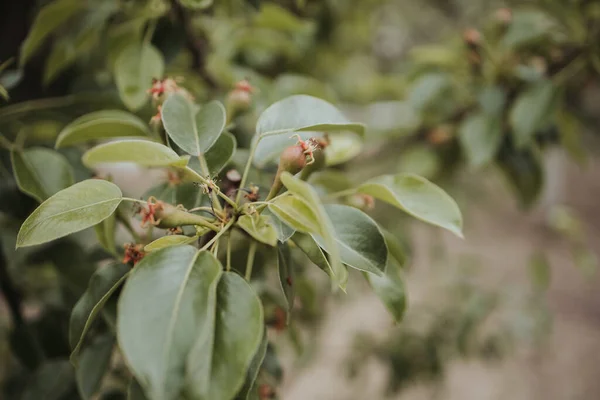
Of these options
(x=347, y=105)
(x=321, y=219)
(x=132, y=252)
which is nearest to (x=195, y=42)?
Result: (x=132, y=252)

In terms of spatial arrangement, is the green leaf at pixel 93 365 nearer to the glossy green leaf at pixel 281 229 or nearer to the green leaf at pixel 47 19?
the glossy green leaf at pixel 281 229

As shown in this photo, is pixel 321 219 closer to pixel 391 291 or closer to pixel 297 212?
pixel 297 212

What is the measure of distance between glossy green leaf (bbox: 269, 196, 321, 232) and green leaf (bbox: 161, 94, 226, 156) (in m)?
0.11

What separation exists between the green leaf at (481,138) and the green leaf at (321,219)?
55 cm

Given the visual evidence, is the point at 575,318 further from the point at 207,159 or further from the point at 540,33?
the point at 207,159

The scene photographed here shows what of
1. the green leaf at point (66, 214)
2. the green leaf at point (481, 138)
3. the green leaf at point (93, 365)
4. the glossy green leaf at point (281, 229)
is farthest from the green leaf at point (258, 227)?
the green leaf at point (481, 138)

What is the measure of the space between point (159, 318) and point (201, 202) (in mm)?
183

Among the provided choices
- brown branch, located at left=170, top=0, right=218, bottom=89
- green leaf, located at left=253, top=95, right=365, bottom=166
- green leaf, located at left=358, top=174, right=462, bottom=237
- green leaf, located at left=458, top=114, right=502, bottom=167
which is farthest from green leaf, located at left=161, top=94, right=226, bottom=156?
green leaf, located at left=458, top=114, right=502, bottom=167

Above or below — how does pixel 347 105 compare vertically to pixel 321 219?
below

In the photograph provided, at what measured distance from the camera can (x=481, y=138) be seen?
0.84 m

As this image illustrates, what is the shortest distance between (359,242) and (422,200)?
3.3 inches

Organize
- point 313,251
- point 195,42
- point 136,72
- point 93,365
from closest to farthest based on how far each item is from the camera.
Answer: point 313,251
point 93,365
point 136,72
point 195,42

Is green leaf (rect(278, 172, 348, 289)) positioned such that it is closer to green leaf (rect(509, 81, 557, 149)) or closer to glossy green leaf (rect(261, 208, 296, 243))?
glossy green leaf (rect(261, 208, 296, 243))

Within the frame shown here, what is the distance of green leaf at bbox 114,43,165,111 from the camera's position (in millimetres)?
614
